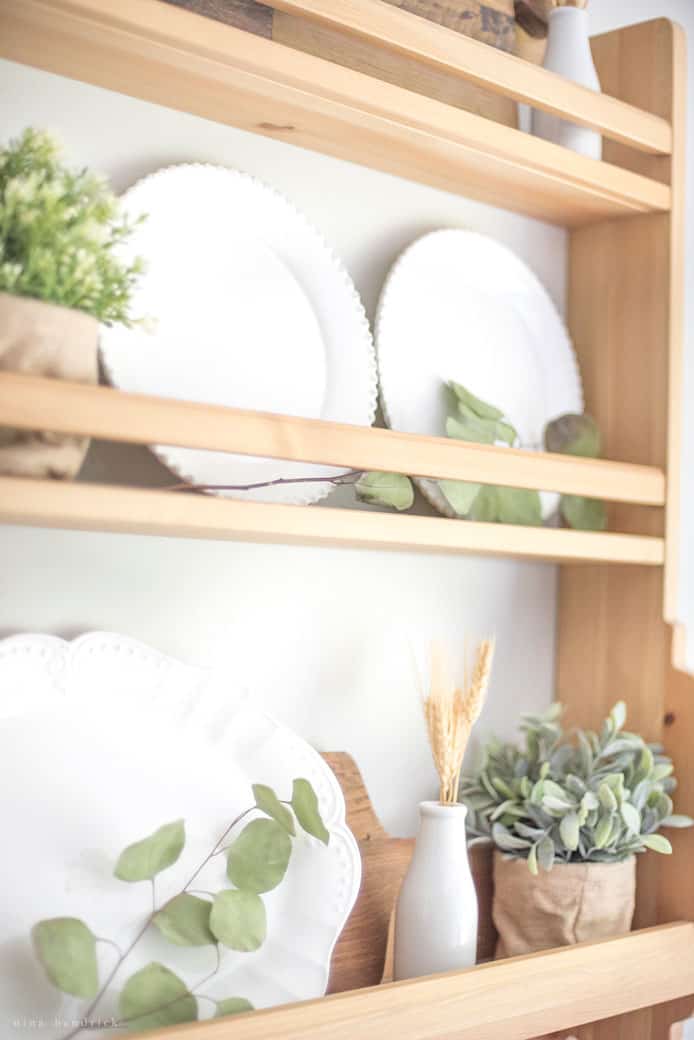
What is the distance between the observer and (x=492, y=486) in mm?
1229

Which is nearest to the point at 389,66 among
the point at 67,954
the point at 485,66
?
the point at 485,66

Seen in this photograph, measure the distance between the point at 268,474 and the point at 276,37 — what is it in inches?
15.4

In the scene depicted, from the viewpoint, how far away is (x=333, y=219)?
125 cm

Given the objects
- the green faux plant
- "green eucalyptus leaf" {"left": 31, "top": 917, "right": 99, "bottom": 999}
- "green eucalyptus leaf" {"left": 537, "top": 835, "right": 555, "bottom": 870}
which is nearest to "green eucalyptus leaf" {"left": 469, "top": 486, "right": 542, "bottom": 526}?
the green faux plant

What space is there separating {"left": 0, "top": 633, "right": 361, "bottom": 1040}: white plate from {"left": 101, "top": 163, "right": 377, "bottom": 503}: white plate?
20 cm

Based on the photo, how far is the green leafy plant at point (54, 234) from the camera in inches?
33.5

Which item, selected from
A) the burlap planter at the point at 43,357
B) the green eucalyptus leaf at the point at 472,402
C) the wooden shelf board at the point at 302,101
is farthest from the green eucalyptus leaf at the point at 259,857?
the wooden shelf board at the point at 302,101

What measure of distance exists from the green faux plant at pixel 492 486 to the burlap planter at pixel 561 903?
358mm

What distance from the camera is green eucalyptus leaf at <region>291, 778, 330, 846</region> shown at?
1.05 m

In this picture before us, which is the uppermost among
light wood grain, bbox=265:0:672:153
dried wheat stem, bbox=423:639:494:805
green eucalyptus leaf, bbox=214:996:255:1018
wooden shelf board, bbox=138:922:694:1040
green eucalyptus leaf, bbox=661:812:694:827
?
light wood grain, bbox=265:0:672:153

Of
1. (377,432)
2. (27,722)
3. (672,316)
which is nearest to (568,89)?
(672,316)

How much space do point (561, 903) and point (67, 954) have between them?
1.70 ft

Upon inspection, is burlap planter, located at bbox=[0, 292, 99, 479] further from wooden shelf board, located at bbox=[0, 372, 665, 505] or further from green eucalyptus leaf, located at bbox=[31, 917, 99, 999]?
green eucalyptus leaf, located at bbox=[31, 917, 99, 999]

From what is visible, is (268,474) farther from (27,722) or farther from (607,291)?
(607,291)
